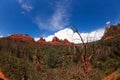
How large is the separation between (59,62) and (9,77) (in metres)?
52.9

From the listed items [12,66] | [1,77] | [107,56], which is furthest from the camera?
[107,56]

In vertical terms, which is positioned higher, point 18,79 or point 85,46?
point 85,46

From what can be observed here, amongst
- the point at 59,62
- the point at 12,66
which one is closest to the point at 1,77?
the point at 12,66

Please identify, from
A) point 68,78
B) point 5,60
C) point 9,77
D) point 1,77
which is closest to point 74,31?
point 1,77

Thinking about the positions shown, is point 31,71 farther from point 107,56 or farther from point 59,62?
point 59,62

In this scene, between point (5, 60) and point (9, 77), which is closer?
point (9, 77)

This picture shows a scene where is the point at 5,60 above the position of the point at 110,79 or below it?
above

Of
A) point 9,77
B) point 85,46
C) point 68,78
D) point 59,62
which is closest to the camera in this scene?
point 85,46

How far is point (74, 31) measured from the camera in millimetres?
14102

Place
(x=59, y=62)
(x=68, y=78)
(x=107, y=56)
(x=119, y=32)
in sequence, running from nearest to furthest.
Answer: (x=68, y=78)
(x=107, y=56)
(x=59, y=62)
(x=119, y=32)

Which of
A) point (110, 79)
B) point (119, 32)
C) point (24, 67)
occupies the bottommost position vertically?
point (110, 79)

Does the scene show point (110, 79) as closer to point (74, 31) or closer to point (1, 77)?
point (1, 77)

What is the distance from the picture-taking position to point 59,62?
7769cm

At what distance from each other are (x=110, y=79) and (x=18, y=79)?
32.5ft
